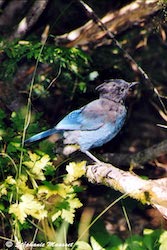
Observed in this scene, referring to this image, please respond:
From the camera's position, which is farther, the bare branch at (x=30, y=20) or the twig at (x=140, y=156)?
the bare branch at (x=30, y=20)

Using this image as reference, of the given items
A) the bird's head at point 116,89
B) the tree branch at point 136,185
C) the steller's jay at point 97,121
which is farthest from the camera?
the bird's head at point 116,89

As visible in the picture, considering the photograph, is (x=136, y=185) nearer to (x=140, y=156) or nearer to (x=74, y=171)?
(x=74, y=171)

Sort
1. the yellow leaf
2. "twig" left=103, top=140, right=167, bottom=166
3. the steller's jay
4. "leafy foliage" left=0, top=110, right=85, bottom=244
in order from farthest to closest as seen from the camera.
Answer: "twig" left=103, top=140, right=167, bottom=166, the steller's jay, the yellow leaf, "leafy foliage" left=0, top=110, right=85, bottom=244

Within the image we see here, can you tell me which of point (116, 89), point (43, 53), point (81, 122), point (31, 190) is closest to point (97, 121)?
point (81, 122)

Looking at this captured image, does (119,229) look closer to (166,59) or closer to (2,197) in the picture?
(2,197)

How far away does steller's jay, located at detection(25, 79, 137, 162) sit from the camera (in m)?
3.79

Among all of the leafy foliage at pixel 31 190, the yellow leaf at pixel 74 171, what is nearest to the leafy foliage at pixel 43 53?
the leafy foliage at pixel 31 190

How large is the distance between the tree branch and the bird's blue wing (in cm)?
50

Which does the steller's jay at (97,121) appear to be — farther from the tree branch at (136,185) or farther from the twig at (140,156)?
the twig at (140,156)

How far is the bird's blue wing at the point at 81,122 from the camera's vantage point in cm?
379

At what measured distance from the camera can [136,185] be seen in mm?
2938

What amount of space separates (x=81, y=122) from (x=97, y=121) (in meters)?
0.12

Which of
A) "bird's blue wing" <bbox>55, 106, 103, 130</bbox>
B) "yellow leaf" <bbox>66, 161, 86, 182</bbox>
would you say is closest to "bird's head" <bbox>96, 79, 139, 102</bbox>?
"bird's blue wing" <bbox>55, 106, 103, 130</bbox>

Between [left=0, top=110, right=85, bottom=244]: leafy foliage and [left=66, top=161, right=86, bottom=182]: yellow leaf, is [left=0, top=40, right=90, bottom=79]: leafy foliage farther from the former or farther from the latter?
[left=66, top=161, right=86, bottom=182]: yellow leaf
